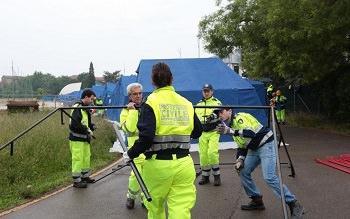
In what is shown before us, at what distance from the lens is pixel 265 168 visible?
7031 millimetres

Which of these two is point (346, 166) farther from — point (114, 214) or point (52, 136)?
point (52, 136)

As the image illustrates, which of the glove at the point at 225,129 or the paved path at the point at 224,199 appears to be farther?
the paved path at the point at 224,199

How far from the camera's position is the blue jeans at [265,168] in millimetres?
6930

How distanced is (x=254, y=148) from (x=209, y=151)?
2618 mm

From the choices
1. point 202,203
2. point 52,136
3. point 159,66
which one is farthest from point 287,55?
point 159,66

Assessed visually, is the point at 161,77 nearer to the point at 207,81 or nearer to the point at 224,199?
the point at 224,199

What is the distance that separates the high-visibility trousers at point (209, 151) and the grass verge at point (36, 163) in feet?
9.29

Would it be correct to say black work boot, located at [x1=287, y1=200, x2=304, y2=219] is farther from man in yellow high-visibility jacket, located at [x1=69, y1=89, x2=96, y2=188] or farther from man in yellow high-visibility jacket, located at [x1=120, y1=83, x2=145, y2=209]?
man in yellow high-visibility jacket, located at [x1=69, y1=89, x2=96, y2=188]

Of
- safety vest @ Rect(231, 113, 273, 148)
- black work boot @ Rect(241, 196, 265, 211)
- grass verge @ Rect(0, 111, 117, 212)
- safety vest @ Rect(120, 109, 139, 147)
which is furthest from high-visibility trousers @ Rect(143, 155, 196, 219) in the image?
grass verge @ Rect(0, 111, 117, 212)

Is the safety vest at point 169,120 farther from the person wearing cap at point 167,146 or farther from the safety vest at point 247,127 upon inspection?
the safety vest at point 247,127

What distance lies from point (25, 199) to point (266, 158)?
14.3 feet

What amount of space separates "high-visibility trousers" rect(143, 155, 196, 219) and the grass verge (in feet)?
13.8

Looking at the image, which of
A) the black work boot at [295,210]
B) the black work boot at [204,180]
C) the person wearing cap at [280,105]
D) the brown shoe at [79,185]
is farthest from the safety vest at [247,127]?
the person wearing cap at [280,105]

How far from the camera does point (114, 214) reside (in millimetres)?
7734
